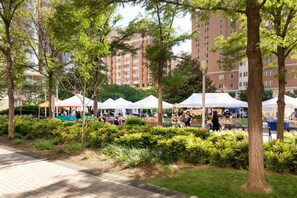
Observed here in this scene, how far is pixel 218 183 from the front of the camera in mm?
6766

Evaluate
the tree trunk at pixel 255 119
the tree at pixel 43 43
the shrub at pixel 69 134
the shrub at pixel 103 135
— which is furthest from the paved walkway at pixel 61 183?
the tree at pixel 43 43

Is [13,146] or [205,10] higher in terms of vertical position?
[205,10]

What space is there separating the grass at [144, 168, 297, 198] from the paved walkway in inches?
16.5

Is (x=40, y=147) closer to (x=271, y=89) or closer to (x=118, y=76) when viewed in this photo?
(x=271, y=89)

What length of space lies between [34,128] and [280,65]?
11.9 meters

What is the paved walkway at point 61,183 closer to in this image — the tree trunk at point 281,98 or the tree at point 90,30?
the tree at point 90,30

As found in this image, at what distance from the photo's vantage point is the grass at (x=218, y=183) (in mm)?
6064

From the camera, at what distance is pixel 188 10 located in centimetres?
706

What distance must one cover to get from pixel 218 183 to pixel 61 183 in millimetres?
3614

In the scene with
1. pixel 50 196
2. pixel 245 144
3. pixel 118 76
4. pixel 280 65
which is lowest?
pixel 50 196

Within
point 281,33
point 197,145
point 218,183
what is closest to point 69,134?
→ point 197,145

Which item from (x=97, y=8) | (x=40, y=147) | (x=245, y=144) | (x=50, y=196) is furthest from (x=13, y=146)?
(x=245, y=144)

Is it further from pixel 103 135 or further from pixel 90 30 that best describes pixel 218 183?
pixel 90 30

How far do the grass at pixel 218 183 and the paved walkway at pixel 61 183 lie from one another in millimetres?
419
